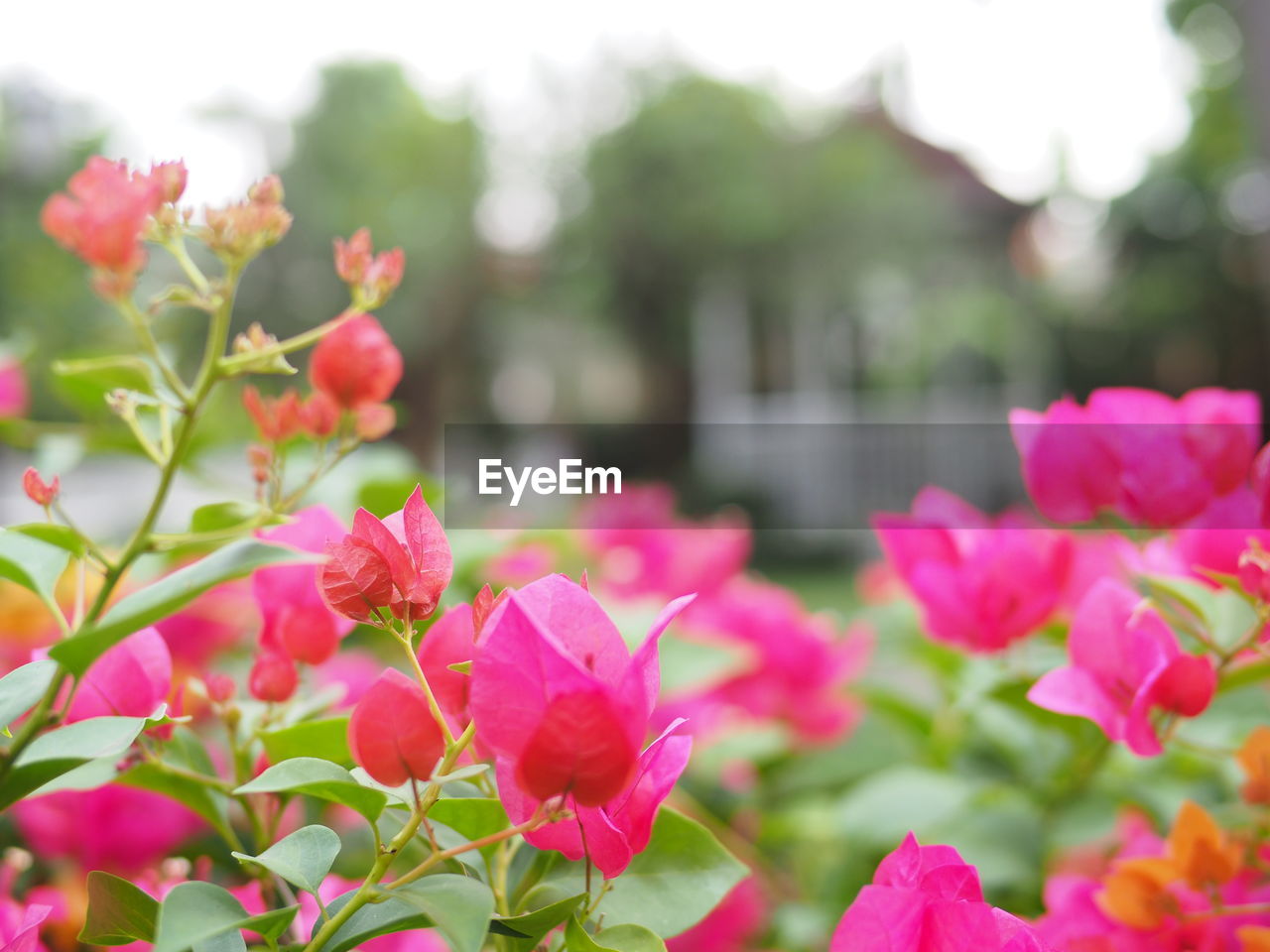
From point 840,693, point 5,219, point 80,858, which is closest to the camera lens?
point 80,858

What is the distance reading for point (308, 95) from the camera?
879cm

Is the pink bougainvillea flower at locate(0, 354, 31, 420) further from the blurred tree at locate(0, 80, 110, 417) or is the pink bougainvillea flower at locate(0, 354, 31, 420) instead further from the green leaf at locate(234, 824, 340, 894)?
the blurred tree at locate(0, 80, 110, 417)

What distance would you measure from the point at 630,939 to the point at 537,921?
24mm

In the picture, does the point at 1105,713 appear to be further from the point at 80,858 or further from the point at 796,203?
the point at 796,203

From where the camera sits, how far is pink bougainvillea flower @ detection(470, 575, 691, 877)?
217 millimetres

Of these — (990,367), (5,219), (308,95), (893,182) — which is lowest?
(990,367)

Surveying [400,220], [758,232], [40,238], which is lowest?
[40,238]

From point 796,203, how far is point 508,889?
7.71 m

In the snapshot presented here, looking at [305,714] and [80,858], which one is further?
[80,858]

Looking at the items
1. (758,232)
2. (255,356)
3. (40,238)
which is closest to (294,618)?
(255,356)

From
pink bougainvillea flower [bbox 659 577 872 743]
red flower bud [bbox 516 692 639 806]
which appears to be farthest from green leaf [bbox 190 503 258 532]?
pink bougainvillea flower [bbox 659 577 872 743]

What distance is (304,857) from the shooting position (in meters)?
0.25

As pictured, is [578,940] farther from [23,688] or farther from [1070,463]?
[1070,463]

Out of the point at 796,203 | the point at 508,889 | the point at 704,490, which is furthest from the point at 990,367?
the point at 508,889
